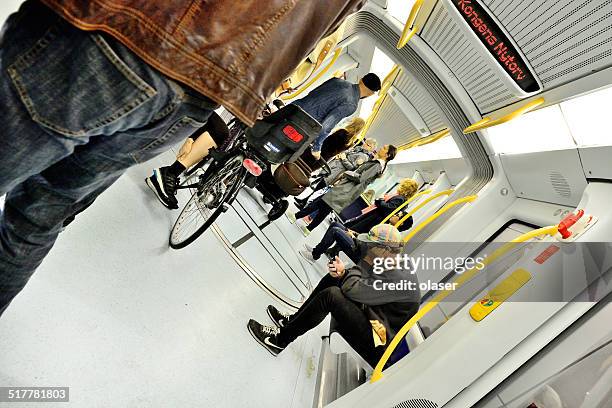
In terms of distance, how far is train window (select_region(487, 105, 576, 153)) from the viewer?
253cm

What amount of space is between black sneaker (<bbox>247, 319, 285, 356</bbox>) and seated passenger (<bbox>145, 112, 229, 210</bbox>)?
3.99 ft

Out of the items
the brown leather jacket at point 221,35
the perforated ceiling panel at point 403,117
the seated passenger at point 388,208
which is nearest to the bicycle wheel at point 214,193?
the brown leather jacket at point 221,35

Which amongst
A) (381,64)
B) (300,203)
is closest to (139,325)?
(300,203)

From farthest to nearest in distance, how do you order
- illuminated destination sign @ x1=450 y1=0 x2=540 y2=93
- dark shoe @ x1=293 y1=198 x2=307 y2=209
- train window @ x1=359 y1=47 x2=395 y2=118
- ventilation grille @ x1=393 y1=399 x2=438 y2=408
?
dark shoe @ x1=293 y1=198 x2=307 y2=209 → train window @ x1=359 y1=47 x2=395 y2=118 → illuminated destination sign @ x1=450 y1=0 x2=540 y2=93 → ventilation grille @ x1=393 y1=399 x2=438 y2=408

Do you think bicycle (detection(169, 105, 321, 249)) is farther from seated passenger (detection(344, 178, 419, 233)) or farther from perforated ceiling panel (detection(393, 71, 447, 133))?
perforated ceiling panel (detection(393, 71, 447, 133))

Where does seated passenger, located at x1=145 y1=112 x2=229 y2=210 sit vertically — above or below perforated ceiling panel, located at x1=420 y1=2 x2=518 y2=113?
below

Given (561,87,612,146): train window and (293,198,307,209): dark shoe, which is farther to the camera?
(293,198,307,209): dark shoe

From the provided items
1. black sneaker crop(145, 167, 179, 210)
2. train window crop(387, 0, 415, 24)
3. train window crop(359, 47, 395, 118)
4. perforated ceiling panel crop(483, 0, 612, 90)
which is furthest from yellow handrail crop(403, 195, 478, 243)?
train window crop(359, 47, 395, 118)

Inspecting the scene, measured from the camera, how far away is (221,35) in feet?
2.25

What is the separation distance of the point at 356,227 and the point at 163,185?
4.20 metres

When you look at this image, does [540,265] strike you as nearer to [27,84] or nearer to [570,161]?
[570,161]

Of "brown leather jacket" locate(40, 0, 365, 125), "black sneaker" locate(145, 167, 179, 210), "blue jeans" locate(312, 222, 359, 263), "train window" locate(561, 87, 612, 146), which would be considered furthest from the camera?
"blue jeans" locate(312, 222, 359, 263)

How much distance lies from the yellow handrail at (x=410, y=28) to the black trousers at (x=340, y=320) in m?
2.68

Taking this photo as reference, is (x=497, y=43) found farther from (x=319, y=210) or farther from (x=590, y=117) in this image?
(x=319, y=210)
